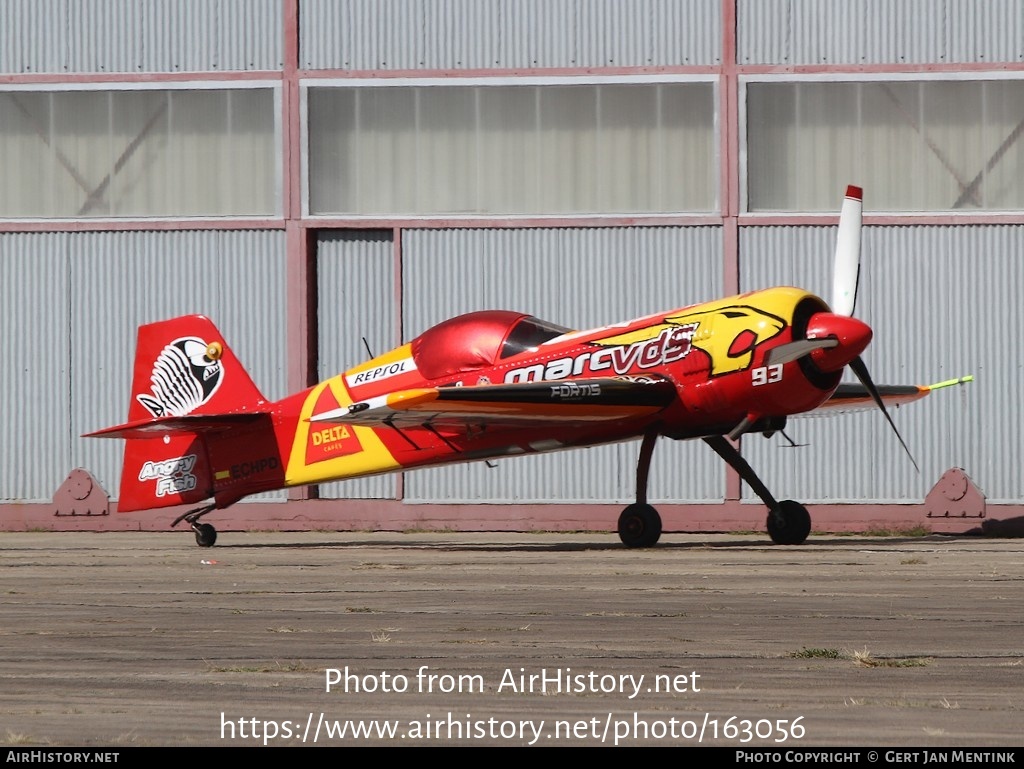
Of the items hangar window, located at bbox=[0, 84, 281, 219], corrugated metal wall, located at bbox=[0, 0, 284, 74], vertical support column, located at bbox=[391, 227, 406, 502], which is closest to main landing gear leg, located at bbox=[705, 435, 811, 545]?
vertical support column, located at bbox=[391, 227, 406, 502]

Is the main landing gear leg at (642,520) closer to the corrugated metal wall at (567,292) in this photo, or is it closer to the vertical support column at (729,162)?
the corrugated metal wall at (567,292)

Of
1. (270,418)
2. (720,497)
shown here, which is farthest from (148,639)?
(720,497)

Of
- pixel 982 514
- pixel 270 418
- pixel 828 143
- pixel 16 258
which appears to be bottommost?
pixel 982 514

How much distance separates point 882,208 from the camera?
72.2ft

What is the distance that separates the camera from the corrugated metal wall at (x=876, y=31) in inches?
854

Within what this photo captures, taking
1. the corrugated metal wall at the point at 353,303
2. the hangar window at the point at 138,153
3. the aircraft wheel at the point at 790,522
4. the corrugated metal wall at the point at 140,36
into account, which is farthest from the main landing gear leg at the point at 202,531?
the corrugated metal wall at the point at 140,36

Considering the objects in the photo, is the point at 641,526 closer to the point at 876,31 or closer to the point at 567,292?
the point at 567,292

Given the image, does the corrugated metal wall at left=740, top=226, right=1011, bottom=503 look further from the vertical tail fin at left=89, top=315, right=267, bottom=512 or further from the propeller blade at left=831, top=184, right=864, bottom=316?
the vertical tail fin at left=89, top=315, right=267, bottom=512

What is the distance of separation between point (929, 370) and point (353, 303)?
8.78m

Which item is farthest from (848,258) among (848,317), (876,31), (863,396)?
(876,31)

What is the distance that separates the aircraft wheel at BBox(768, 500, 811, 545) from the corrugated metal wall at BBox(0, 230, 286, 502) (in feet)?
28.8

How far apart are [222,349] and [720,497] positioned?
25.5 feet

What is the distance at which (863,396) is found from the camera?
18219 millimetres
